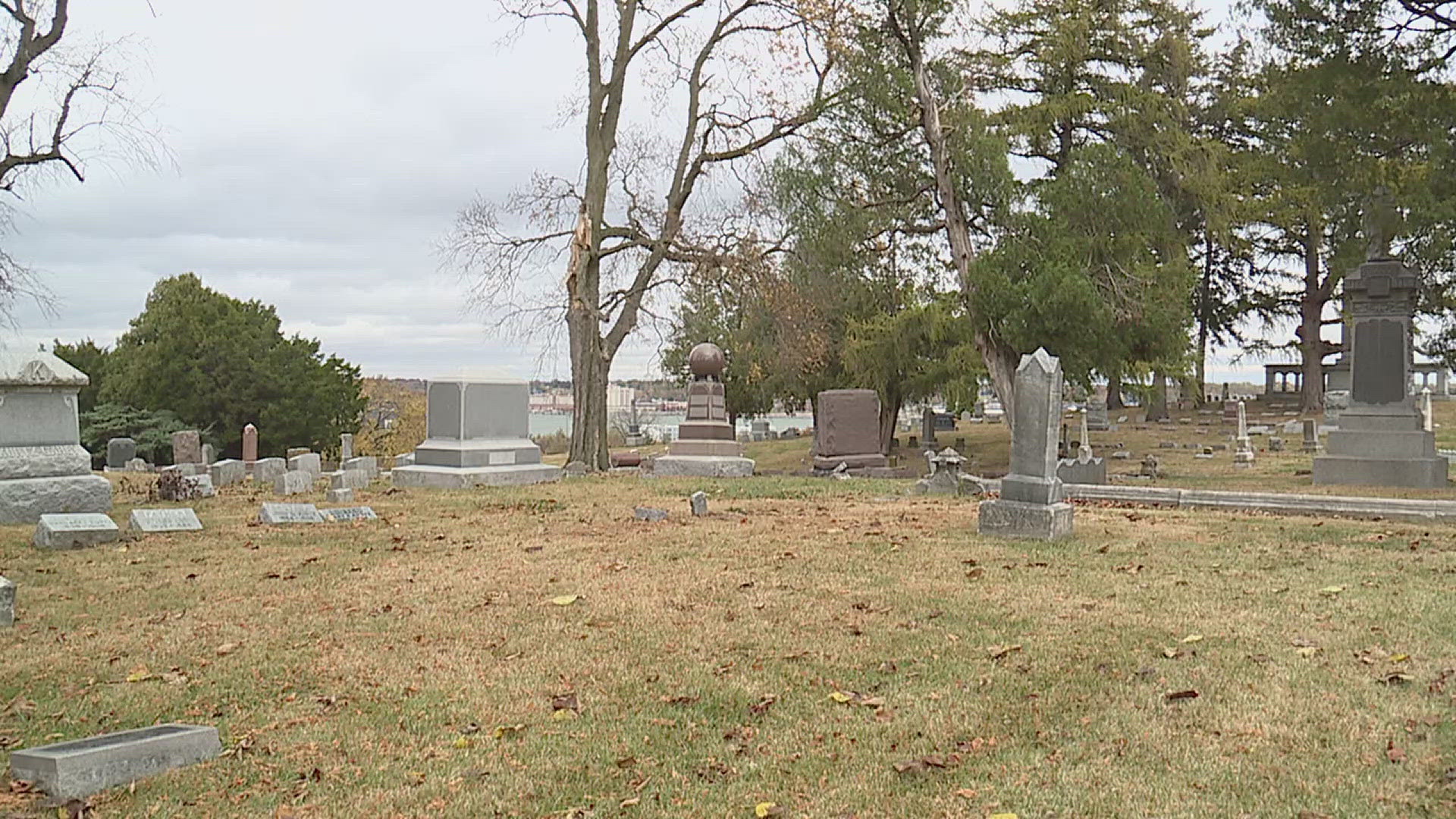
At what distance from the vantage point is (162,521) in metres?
10.9

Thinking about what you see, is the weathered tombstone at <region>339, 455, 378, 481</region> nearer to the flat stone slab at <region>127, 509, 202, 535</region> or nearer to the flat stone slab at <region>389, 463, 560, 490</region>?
the flat stone slab at <region>389, 463, 560, 490</region>

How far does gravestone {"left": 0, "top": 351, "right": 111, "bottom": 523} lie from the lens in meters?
11.4

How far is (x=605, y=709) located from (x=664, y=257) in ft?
53.7

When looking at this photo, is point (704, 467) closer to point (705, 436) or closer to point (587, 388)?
point (705, 436)

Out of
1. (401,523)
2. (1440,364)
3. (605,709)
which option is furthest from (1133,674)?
(1440,364)

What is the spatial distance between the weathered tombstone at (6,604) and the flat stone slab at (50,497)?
17.1 feet

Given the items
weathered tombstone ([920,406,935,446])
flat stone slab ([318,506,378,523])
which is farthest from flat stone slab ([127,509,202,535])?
weathered tombstone ([920,406,935,446])

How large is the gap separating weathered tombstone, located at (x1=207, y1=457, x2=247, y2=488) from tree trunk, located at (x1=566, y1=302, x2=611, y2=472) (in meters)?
5.76

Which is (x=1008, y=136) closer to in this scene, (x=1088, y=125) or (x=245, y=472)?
(x=1088, y=125)

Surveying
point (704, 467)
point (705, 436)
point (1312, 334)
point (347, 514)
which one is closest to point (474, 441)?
point (704, 467)

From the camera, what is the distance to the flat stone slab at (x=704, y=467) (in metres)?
18.8

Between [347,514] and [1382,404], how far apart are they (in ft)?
45.5

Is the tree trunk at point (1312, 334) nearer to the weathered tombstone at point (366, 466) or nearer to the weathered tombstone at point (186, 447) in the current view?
the weathered tombstone at point (366, 466)

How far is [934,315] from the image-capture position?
24672 mm
